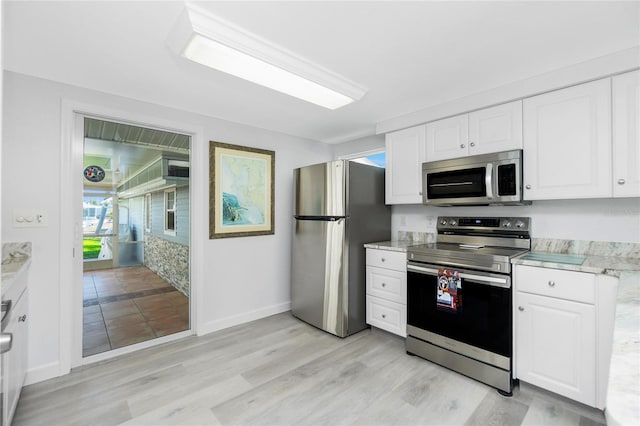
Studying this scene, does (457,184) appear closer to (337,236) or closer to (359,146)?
(337,236)

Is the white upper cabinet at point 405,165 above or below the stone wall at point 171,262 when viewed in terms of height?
above

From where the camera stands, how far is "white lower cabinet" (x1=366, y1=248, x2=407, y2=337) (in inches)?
115

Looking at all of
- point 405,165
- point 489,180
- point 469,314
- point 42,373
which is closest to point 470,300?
point 469,314

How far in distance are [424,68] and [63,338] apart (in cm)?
335

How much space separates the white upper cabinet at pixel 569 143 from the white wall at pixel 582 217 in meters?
0.28

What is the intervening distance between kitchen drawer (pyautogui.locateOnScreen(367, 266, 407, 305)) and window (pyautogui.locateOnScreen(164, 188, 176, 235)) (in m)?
1.98

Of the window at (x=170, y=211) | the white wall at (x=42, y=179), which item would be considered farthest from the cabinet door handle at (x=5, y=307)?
the window at (x=170, y=211)

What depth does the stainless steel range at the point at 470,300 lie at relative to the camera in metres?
2.23

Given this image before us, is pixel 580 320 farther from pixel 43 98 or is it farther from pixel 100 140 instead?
pixel 43 98

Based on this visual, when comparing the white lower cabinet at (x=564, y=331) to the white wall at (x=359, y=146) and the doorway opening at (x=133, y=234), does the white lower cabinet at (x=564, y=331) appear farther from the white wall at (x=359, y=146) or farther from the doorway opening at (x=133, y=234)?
the doorway opening at (x=133, y=234)

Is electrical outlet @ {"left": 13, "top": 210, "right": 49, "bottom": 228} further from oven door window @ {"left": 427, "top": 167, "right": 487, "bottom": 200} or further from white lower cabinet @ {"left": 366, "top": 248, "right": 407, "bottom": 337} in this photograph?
oven door window @ {"left": 427, "top": 167, "right": 487, "bottom": 200}

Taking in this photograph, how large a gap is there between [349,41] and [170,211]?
2.26m

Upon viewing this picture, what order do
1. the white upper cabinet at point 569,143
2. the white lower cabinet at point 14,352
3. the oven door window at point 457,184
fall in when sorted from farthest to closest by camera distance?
the oven door window at point 457,184
the white upper cabinet at point 569,143
the white lower cabinet at point 14,352

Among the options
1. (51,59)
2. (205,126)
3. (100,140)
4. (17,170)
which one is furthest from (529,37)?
(17,170)
